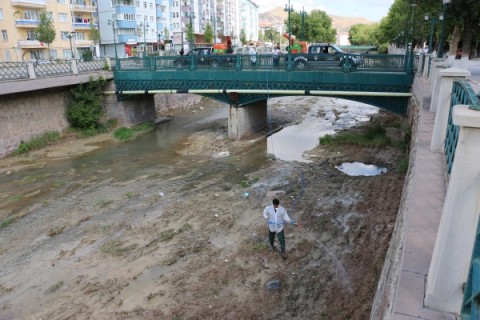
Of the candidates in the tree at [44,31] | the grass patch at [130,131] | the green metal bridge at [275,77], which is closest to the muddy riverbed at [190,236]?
the green metal bridge at [275,77]

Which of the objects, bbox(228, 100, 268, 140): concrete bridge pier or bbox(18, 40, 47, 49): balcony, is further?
bbox(18, 40, 47, 49): balcony

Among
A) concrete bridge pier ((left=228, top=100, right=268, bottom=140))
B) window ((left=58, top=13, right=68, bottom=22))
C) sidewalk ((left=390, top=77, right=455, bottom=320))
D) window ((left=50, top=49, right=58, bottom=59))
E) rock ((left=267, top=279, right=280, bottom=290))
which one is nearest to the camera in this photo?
sidewalk ((left=390, top=77, right=455, bottom=320))

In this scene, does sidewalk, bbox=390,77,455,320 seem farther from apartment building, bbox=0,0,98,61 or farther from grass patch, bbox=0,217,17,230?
apartment building, bbox=0,0,98,61

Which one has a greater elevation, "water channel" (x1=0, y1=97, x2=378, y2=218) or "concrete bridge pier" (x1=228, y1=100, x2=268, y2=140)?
"concrete bridge pier" (x1=228, y1=100, x2=268, y2=140)

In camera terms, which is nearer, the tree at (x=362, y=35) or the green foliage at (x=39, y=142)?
the green foliage at (x=39, y=142)

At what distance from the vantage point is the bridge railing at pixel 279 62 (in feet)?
60.8

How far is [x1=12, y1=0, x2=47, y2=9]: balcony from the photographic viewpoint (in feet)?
131

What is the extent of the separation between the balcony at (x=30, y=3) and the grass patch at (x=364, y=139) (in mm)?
36066

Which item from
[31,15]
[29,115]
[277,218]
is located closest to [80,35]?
[31,15]

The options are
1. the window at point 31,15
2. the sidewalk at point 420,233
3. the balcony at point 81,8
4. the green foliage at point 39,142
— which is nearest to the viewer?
the sidewalk at point 420,233

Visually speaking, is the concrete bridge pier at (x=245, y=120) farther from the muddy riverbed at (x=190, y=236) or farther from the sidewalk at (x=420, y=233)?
the sidewalk at (x=420, y=233)

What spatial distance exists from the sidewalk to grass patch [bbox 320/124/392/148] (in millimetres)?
11722

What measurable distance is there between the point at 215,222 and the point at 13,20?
1570 inches

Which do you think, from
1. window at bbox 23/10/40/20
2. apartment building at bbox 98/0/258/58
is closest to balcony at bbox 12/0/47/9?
window at bbox 23/10/40/20
